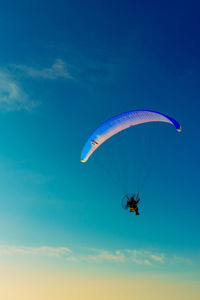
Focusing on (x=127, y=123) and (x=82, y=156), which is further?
(x=82, y=156)

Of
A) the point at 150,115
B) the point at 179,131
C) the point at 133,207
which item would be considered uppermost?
the point at 150,115

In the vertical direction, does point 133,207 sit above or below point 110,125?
below

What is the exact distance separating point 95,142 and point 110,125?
7.68 feet

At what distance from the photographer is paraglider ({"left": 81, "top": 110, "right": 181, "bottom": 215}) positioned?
24.8 meters

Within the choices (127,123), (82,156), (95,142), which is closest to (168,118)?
(127,123)

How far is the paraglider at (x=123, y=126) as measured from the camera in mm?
24819

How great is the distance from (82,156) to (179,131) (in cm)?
981

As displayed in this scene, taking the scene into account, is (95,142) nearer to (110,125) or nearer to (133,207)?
(110,125)

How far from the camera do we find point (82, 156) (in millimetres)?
29062

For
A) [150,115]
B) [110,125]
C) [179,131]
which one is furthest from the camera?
[110,125]

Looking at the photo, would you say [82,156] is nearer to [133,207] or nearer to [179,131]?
[133,207]

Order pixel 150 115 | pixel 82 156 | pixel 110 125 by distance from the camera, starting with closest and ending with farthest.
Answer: pixel 150 115 < pixel 110 125 < pixel 82 156

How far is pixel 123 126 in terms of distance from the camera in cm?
2697

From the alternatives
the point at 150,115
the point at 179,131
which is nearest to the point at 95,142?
the point at 150,115
